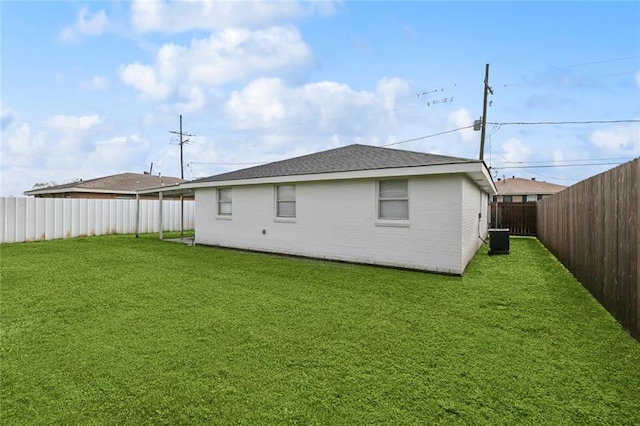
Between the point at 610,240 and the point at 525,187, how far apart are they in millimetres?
41022

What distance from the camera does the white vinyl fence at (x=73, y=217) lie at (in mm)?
13086

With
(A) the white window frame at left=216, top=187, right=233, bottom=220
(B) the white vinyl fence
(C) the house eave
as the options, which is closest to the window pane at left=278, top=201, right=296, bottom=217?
(C) the house eave

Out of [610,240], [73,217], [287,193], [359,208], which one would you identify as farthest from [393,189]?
[73,217]

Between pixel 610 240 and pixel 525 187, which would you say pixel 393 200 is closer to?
pixel 610 240

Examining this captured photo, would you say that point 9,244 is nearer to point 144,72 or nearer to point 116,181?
point 144,72

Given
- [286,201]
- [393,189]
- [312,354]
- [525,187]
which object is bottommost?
[312,354]

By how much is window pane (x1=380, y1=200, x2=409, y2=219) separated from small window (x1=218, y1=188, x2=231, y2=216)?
254 inches

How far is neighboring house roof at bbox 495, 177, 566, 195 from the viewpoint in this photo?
37.5 metres

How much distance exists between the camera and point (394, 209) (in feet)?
26.8

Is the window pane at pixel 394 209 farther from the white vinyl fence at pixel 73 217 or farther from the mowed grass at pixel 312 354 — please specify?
the white vinyl fence at pixel 73 217

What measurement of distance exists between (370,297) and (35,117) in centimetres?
3128

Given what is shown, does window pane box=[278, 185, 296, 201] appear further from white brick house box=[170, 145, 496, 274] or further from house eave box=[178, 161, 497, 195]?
house eave box=[178, 161, 497, 195]

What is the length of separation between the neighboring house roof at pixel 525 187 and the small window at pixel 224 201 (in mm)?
33995

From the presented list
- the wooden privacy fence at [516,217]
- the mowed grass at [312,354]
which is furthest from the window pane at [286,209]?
the wooden privacy fence at [516,217]
